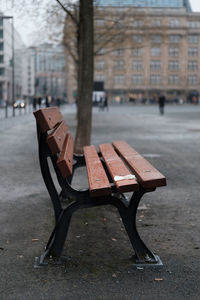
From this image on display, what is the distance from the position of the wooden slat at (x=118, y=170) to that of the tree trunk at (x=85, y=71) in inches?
154

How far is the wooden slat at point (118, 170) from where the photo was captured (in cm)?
351

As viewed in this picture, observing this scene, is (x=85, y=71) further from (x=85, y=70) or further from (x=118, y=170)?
(x=118, y=170)

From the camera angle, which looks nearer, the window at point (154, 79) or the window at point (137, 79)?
the window at point (137, 79)

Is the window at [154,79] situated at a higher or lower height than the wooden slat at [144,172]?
higher

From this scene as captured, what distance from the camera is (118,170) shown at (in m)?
4.12

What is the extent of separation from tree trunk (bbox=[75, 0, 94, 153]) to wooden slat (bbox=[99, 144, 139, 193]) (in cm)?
392

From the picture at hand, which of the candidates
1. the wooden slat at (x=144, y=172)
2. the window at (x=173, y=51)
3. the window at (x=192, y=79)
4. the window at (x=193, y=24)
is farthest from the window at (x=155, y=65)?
the wooden slat at (x=144, y=172)

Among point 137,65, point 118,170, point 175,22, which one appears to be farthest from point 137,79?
point 118,170

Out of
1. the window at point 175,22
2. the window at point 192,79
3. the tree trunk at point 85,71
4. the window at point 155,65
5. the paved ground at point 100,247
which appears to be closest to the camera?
the paved ground at point 100,247

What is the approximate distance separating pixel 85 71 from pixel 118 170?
18.5 feet

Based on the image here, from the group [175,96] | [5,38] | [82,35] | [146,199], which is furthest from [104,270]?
[175,96]

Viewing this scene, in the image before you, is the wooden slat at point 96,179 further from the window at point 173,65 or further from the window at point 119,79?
the window at point 173,65

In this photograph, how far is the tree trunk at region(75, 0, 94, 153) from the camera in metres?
9.33

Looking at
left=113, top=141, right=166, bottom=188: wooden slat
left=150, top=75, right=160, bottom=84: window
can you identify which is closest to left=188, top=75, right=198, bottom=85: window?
left=150, top=75, right=160, bottom=84: window
